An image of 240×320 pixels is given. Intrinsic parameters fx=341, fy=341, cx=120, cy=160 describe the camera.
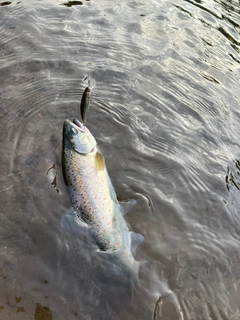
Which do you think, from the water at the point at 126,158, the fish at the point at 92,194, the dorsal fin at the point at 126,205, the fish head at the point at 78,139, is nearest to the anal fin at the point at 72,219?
the fish at the point at 92,194

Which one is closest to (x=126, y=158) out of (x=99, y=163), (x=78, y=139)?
(x=99, y=163)

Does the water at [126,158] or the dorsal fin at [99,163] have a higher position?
the dorsal fin at [99,163]

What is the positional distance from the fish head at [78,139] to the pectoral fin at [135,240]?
3.23ft

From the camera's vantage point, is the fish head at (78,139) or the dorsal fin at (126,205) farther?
the dorsal fin at (126,205)

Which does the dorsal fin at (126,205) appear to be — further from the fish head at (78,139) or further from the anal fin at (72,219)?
the fish head at (78,139)

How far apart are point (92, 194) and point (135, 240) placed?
70cm

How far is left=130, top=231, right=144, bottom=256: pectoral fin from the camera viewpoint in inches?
136

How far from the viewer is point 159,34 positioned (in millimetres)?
7602

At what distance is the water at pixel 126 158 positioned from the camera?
3.24 meters

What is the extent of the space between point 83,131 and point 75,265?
133 cm

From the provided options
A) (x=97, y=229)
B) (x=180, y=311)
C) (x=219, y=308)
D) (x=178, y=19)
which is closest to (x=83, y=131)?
(x=97, y=229)

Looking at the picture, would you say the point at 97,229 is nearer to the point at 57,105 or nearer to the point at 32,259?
the point at 32,259

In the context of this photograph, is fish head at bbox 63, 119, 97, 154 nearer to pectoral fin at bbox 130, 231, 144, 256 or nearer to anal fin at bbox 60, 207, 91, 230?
anal fin at bbox 60, 207, 91, 230

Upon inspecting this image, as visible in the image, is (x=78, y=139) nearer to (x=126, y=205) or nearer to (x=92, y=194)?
(x=92, y=194)
